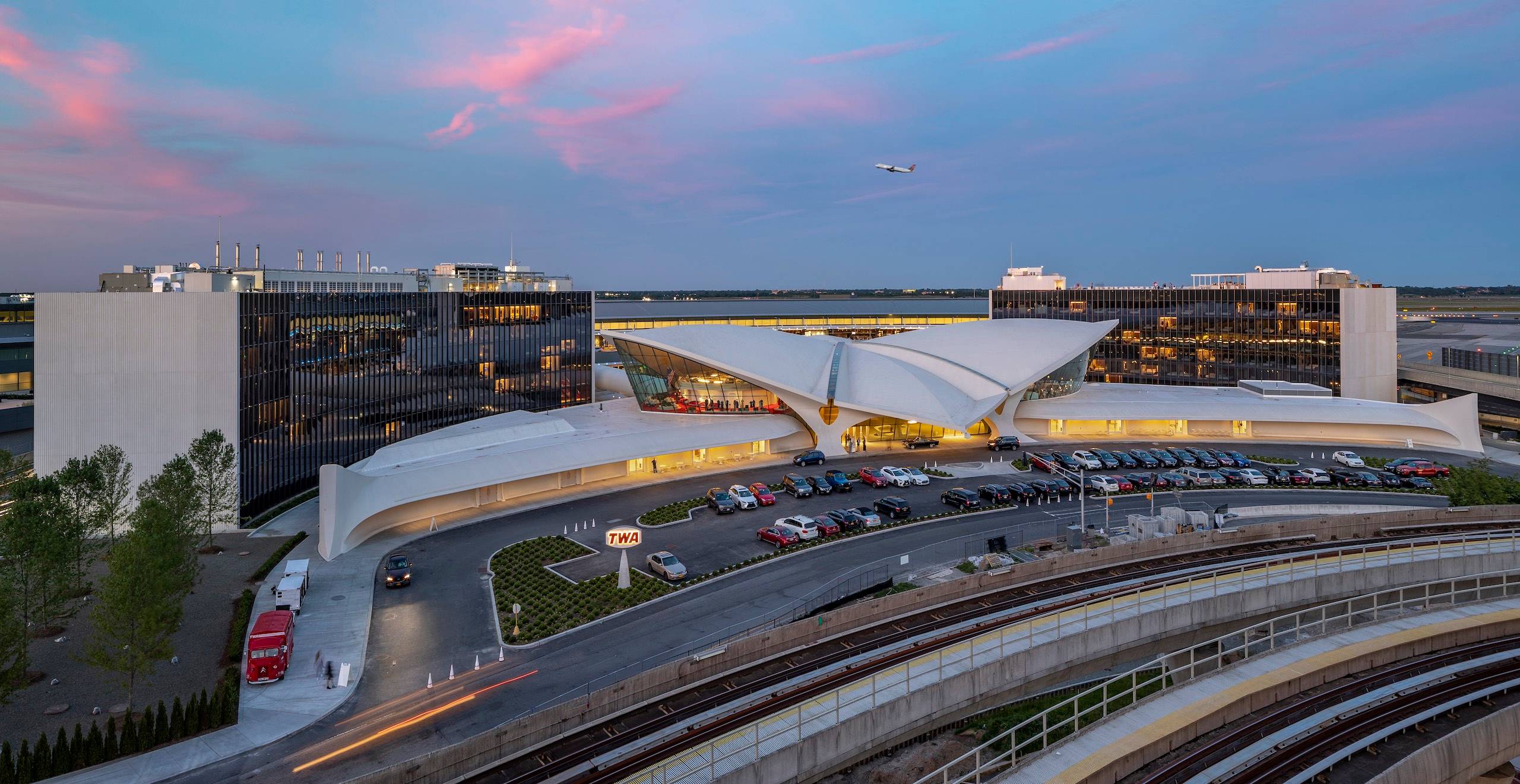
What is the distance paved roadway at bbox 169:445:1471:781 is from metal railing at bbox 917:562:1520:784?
1045 centimetres

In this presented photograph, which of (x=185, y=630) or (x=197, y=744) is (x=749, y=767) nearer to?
(x=197, y=744)

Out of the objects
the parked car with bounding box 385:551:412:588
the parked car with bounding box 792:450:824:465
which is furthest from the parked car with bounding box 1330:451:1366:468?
the parked car with bounding box 385:551:412:588

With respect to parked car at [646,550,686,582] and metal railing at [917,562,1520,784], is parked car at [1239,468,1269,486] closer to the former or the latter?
metal railing at [917,562,1520,784]

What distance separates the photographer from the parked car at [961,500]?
45.9 metres

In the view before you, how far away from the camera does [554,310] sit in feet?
257

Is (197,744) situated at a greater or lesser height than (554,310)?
lesser

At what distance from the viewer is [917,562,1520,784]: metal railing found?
20422mm

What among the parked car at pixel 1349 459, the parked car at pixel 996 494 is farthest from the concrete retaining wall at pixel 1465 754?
the parked car at pixel 1349 459

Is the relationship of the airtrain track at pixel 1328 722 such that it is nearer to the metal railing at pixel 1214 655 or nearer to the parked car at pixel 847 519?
the metal railing at pixel 1214 655

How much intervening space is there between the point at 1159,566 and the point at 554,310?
59.4 m

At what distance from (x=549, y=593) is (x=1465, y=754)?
93.4 ft

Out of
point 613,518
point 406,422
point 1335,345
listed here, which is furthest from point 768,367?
point 1335,345

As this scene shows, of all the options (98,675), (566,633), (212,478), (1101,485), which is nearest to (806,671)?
(566,633)

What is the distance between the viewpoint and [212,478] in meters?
40.3
